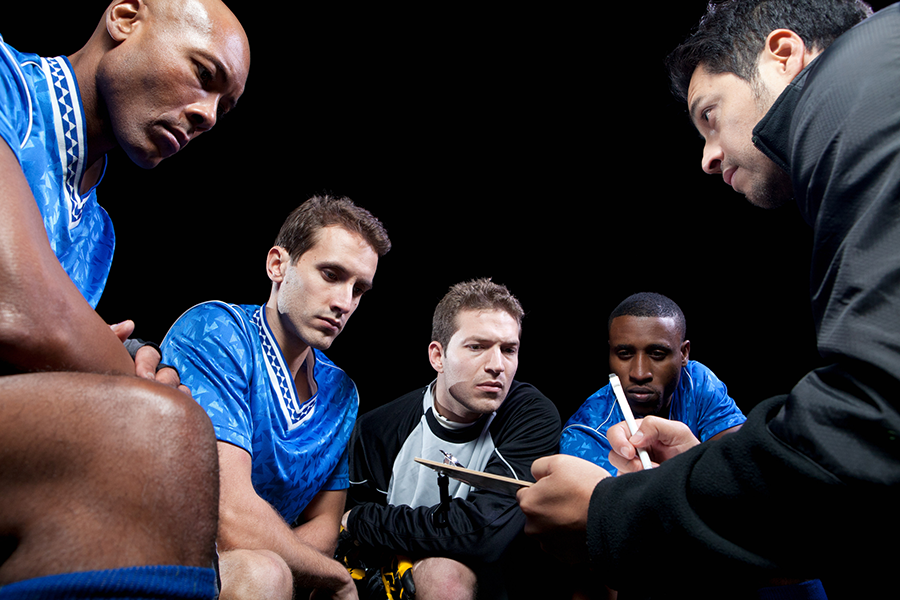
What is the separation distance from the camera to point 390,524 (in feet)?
5.13

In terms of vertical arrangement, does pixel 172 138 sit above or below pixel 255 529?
above

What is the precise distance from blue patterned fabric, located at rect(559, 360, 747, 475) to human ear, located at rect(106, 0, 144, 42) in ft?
5.22

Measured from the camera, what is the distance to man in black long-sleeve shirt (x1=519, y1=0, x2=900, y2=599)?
46 centimetres

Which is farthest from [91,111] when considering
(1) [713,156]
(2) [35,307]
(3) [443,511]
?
(3) [443,511]

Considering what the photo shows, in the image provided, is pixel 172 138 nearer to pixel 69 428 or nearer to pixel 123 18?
pixel 123 18

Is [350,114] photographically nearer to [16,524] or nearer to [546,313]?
[546,313]

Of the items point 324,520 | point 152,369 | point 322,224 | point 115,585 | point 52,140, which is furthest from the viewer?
point 322,224

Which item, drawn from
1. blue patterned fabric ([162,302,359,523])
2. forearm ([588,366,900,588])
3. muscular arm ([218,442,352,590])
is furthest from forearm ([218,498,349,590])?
forearm ([588,366,900,588])

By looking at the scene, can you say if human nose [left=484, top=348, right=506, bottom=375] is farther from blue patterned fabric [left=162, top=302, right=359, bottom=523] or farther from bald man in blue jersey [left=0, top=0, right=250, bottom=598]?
bald man in blue jersey [left=0, top=0, right=250, bottom=598]

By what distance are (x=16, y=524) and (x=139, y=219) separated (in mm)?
2575

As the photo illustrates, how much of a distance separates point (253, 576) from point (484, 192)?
2.33 m

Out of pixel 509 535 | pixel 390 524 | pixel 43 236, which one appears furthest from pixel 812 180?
pixel 390 524

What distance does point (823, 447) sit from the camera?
0.47 m

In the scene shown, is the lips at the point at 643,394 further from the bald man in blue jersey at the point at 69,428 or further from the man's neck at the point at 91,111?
the man's neck at the point at 91,111
